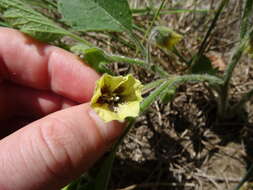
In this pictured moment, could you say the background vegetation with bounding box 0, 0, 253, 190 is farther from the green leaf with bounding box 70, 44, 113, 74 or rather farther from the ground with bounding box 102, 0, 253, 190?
the green leaf with bounding box 70, 44, 113, 74

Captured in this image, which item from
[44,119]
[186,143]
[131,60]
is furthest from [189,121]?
[44,119]

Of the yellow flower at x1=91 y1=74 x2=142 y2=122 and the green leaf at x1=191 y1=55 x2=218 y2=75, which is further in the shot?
the green leaf at x1=191 y1=55 x2=218 y2=75

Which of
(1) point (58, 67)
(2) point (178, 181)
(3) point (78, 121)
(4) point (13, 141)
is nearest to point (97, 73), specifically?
(1) point (58, 67)

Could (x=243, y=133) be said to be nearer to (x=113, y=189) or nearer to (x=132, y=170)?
(x=132, y=170)

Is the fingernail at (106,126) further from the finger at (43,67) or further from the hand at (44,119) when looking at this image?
the finger at (43,67)

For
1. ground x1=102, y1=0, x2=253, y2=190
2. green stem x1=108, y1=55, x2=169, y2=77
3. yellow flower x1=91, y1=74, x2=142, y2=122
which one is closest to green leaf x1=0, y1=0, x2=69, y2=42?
green stem x1=108, y1=55, x2=169, y2=77

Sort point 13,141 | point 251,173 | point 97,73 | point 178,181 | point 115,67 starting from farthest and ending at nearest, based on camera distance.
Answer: point 115,67 → point 178,181 → point 251,173 → point 97,73 → point 13,141

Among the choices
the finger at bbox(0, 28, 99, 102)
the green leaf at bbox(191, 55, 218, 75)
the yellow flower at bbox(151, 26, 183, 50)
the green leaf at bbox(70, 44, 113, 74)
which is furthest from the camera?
the green leaf at bbox(191, 55, 218, 75)

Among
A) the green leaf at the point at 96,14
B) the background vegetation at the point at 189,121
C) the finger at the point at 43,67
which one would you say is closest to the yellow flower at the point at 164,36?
the background vegetation at the point at 189,121

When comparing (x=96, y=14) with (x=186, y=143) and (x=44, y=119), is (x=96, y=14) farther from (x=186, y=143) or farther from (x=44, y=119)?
(x=186, y=143)

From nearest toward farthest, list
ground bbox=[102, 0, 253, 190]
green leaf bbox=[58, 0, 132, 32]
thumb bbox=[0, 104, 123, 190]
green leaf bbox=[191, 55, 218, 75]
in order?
thumb bbox=[0, 104, 123, 190] < green leaf bbox=[58, 0, 132, 32] < green leaf bbox=[191, 55, 218, 75] < ground bbox=[102, 0, 253, 190]
